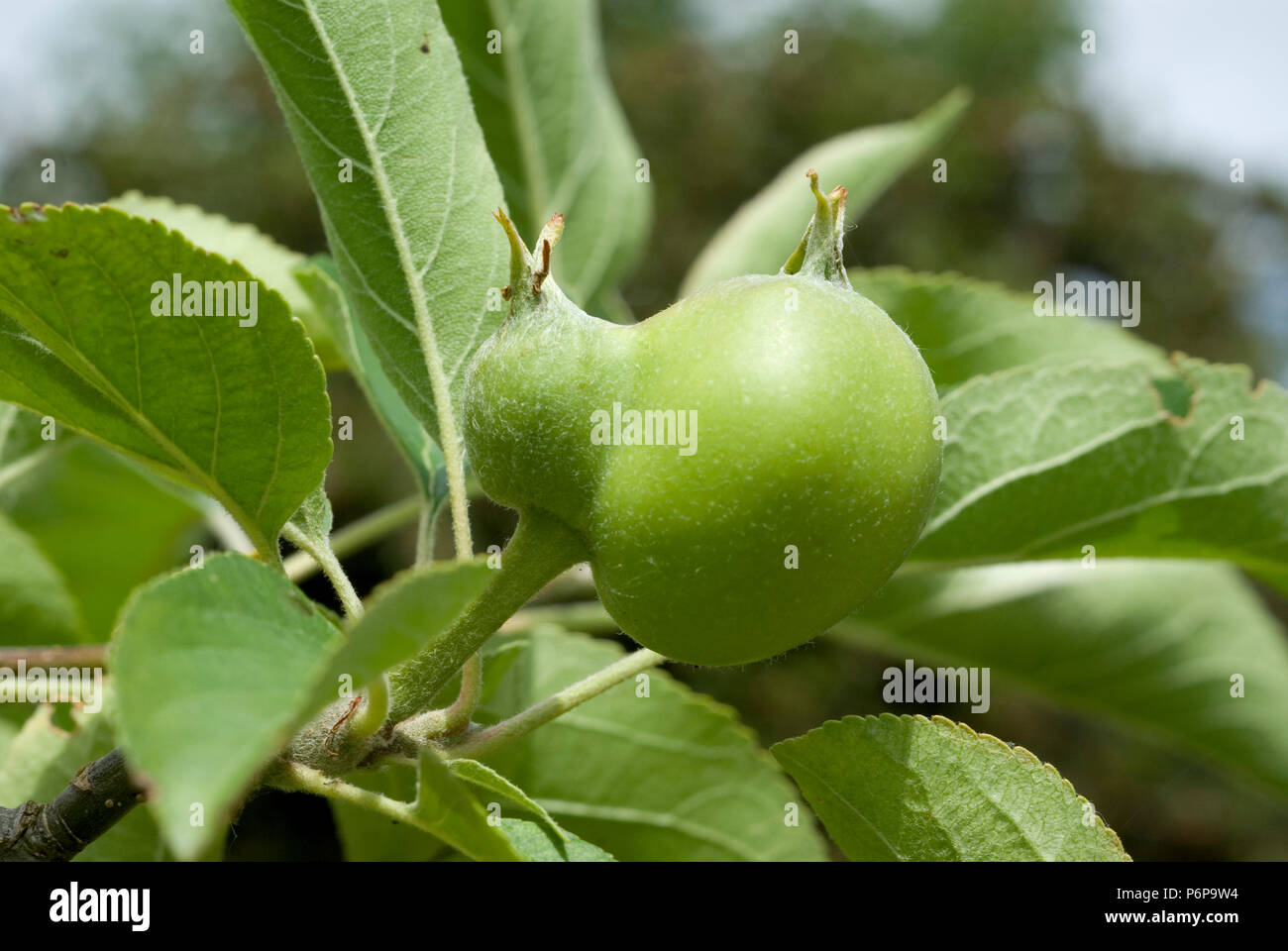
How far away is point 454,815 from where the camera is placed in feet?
1.93

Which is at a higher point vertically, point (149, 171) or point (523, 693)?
point (149, 171)

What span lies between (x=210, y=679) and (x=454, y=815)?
7.6 inches

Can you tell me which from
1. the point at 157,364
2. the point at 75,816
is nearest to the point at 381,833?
the point at 75,816

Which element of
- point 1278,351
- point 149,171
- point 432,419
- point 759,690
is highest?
point 149,171

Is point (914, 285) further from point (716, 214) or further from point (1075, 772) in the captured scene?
point (716, 214)

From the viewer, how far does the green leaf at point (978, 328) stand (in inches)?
47.3

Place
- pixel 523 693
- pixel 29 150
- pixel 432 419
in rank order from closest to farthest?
pixel 432 419, pixel 523 693, pixel 29 150

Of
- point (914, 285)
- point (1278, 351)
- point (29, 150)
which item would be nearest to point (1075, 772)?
point (1278, 351)

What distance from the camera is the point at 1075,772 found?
23.2 ft

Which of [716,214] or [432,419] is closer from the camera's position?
[432,419]

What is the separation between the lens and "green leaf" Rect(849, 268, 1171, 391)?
120cm

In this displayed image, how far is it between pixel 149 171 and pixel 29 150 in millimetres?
877

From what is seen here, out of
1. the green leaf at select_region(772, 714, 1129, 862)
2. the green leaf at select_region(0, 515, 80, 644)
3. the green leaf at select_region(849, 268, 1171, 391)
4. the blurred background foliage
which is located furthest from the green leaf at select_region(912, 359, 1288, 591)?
the blurred background foliage

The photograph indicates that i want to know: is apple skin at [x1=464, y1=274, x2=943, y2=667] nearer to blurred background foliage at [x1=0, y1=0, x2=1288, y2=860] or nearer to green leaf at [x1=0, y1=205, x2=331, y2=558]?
green leaf at [x1=0, y1=205, x2=331, y2=558]
